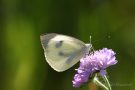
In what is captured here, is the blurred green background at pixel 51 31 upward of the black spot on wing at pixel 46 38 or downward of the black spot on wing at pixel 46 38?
downward

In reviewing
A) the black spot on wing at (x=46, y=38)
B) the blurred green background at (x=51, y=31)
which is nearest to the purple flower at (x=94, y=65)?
the black spot on wing at (x=46, y=38)

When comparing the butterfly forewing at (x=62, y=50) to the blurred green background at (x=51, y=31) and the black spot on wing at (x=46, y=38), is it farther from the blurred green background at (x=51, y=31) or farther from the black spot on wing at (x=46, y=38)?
the blurred green background at (x=51, y=31)

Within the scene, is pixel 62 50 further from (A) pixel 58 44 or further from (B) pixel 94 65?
(B) pixel 94 65


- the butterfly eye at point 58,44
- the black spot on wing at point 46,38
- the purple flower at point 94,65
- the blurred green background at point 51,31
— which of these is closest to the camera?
the purple flower at point 94,65

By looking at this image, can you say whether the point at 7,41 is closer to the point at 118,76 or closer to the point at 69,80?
the point at 69,80

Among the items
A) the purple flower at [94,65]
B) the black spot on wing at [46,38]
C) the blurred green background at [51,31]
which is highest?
the black spot on wing at [46,38]

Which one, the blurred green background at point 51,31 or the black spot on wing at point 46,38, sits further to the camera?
the blurred green background at point 51,31

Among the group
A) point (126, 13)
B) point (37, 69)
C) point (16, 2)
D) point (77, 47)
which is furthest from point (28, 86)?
point (77, 47)
